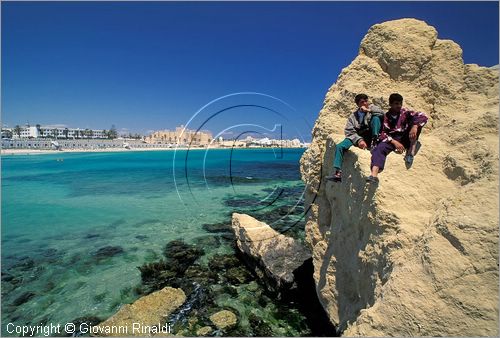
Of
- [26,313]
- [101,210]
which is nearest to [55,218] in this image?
[101,210]

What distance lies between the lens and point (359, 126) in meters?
5.85

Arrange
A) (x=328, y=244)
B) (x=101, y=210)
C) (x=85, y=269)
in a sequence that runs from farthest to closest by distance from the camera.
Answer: (x=101, y=210) → (x=85, y=269) → (x=328, y=244)

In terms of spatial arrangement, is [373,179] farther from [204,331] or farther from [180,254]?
[180,254]

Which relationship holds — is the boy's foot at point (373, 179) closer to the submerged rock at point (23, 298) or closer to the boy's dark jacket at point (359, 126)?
the boy's dark jacket at point (359, 126)

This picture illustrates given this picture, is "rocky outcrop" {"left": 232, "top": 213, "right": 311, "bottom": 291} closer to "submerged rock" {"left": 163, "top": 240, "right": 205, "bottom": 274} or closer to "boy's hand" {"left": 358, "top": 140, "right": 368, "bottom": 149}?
"submerged rock" {"left": 163, "top": 240, "right": 205, "bottom": 274}

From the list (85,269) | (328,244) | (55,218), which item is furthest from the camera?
(55,218)

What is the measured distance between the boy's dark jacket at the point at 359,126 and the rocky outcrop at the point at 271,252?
4.68 meters

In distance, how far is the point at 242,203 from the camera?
2286cm

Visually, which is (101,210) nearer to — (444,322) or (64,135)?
(444,322)

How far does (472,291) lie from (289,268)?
5.75 meters

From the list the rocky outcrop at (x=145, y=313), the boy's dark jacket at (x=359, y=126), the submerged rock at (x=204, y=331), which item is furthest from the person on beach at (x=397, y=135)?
the rocky outcrop at (x=145, y=313)

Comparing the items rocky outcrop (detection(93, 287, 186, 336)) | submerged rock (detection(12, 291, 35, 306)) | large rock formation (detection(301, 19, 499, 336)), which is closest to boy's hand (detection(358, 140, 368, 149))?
large rock formation (detection(301, 19, 499, 336))

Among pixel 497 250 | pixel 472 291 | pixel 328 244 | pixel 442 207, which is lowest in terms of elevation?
pixel 328 244

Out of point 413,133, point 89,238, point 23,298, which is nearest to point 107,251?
point 89,238
